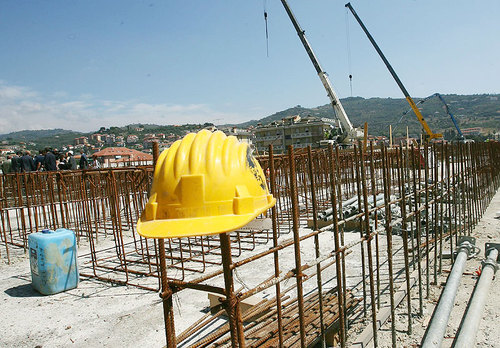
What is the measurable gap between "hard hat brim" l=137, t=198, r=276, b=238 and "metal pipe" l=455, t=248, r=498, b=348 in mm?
2789

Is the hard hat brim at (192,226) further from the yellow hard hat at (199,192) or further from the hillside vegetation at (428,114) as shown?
the hillside vegetation at (428,114)

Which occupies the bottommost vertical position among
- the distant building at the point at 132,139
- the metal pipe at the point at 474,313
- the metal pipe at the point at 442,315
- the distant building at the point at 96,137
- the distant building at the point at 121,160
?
the metal pipe at the point at 474,313

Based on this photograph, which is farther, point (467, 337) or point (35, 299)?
point (35, 299)

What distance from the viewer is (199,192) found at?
1880 mm

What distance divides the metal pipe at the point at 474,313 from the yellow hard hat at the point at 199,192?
2.78 metres

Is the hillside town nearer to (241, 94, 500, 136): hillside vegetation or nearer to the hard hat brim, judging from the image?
the hard hat brim

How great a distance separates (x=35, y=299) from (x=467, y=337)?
6792mm

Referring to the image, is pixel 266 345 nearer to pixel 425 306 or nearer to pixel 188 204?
pixel 188 204

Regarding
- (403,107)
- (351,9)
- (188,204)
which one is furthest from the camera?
(403,107)

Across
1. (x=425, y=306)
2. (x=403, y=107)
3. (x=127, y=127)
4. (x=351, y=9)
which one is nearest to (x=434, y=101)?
(x=403, y=107)

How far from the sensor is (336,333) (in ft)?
13.3

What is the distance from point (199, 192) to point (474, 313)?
11.5ft

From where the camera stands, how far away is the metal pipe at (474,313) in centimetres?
334

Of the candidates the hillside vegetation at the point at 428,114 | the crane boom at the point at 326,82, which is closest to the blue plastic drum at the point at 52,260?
the crane boom at the point at 326,82
